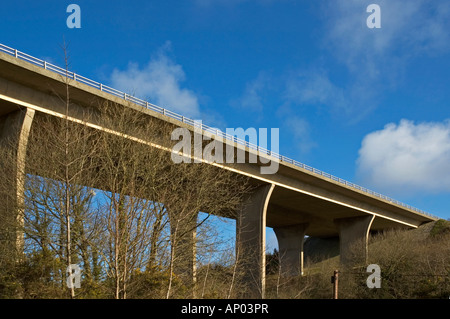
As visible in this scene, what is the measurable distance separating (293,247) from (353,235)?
7.65 metres

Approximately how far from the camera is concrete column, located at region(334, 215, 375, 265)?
1939 inches

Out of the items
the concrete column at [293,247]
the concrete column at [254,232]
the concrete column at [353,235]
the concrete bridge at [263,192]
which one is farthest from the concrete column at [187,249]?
the concrete column at [293,247]

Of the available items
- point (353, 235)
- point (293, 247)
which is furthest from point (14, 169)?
point (353, 235)

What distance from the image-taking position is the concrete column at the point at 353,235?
4925 centimetres

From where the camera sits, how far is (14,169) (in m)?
20.1

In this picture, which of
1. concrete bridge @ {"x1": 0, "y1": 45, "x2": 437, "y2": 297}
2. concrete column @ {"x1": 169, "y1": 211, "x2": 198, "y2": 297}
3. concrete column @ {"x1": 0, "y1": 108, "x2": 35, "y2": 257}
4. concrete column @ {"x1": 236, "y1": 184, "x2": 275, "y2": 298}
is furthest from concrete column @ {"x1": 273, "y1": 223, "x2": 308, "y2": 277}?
concrete column @ {"x1": 0, "y1": 108, "x2": 35, "y2": 257}

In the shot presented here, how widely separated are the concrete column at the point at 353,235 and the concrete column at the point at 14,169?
37168mm

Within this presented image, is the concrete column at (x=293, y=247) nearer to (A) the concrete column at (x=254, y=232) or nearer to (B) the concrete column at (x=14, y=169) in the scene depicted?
(A) the concrete column at (x=254, y=232)

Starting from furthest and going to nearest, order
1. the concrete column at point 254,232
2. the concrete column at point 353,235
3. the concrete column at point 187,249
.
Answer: the concrete column at point 353,235
the concrete column at point 254,232
the concrete column at point 187,249

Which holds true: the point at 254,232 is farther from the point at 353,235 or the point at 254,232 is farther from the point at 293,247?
the point at 353,235

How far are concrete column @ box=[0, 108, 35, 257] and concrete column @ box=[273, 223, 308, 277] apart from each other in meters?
37.6

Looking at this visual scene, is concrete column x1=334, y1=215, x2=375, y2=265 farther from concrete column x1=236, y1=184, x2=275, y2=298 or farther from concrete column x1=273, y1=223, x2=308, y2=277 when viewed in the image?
concrete column x1=236, y1=184, x2=275, y2=298

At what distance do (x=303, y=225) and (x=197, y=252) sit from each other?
3323 centimetres

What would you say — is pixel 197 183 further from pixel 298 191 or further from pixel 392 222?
pixel 392 222
